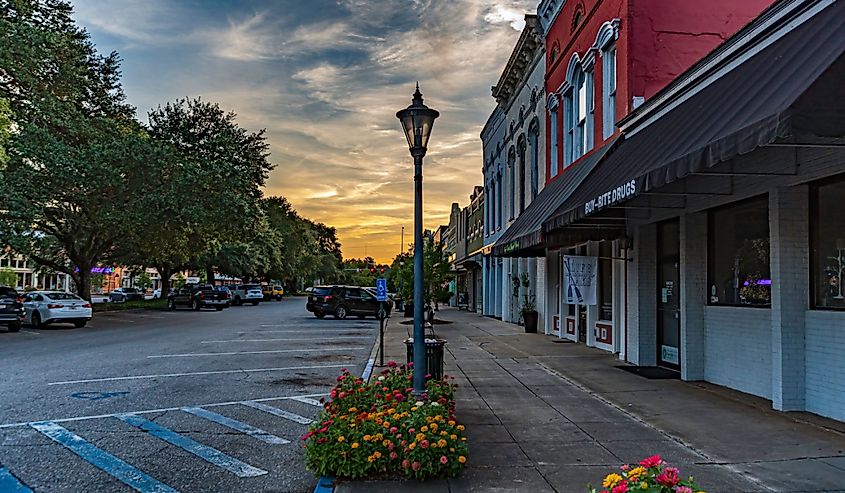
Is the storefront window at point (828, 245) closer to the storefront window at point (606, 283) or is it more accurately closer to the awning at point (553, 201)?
the awning at point (553, 201)

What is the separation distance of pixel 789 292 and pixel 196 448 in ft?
23.6

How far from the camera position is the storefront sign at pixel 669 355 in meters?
12.1

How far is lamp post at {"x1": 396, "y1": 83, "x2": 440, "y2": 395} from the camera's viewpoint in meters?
7.76

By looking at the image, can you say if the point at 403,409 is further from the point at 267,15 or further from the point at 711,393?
the point at 267,15

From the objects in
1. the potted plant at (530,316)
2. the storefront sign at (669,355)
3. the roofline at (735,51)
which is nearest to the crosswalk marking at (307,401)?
the storefront sign at (669,355)

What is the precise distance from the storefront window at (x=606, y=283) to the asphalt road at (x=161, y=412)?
Answer: 5789 mm

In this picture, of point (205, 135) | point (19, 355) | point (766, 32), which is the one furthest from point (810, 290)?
point (205, 135)

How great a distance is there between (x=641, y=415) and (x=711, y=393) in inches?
81.9

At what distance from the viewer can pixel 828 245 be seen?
819 cm

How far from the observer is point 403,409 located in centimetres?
663

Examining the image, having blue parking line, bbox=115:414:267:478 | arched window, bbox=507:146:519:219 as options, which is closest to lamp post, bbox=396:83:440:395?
blue parking line, bbox=115:414:267:478

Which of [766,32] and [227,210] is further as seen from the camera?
[227,210]

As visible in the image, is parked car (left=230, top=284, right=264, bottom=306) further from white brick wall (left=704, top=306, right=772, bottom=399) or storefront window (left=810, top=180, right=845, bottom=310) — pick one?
storefront window (left=810, top=180, right=845, bottom=310)

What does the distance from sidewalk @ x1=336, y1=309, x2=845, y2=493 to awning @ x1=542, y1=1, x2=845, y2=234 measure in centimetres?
272
